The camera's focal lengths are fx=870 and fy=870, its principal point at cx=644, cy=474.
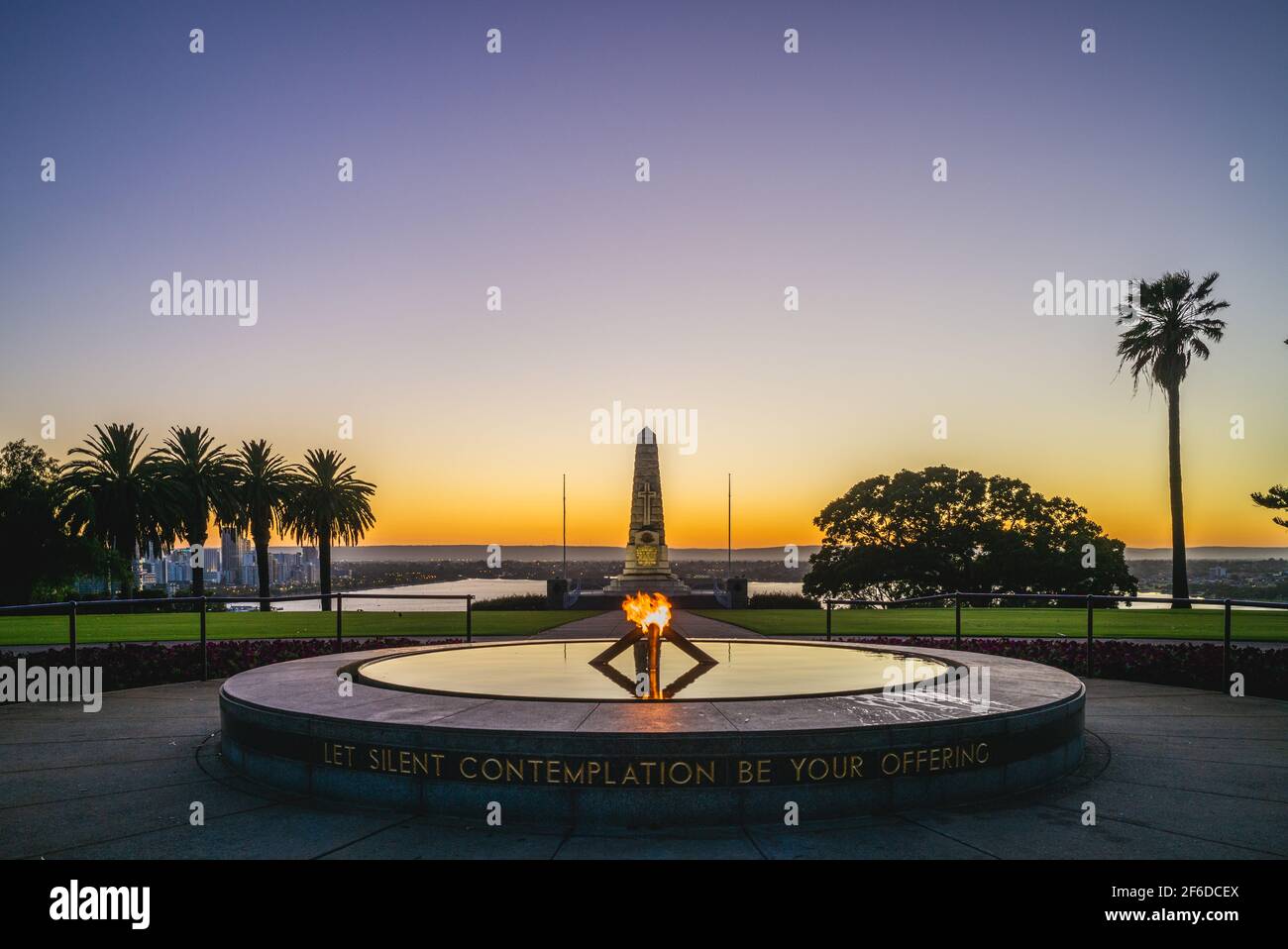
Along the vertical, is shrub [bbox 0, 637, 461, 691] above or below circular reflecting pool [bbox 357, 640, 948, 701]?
below

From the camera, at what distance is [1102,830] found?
20.2 ft

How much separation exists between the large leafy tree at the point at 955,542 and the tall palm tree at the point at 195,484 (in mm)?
39805

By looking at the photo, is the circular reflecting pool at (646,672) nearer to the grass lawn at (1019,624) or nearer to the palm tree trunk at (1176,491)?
the grass lawn at (1019,624)

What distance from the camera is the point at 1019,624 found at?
25.7 metres

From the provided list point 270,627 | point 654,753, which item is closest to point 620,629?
point 270,627

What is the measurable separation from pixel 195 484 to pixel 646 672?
4794 cm

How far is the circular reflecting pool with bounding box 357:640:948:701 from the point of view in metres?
8.41

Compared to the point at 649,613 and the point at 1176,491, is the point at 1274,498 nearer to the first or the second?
the point at 1176,491

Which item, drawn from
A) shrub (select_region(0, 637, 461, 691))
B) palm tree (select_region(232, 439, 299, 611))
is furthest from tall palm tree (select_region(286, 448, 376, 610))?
shrub (select_region(0, 637, 461, 691))

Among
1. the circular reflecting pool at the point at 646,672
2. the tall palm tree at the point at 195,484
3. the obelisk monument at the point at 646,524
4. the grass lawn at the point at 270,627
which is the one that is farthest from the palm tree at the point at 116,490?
the circular reflecting pool at the point at 646,672

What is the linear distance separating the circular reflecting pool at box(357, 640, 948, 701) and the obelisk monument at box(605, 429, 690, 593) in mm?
39322

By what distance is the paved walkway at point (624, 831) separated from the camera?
5.72 metres

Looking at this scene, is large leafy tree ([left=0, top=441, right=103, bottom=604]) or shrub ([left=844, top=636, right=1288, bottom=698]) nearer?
shrub ([left=844, top=636, right=1288, bottom=698])

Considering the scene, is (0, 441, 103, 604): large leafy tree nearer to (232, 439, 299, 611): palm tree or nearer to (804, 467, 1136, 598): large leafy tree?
(232, 439, 299, 611): palm tree
